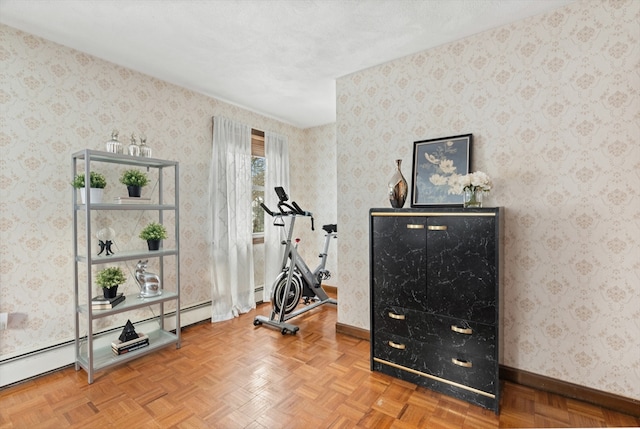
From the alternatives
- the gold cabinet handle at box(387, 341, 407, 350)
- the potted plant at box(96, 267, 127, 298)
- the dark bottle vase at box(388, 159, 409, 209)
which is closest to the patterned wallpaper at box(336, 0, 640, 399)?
the dark bottle vase at box(388, 159, 409, 209)

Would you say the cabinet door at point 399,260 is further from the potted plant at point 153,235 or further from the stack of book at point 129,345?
the stack of book at point 129,345

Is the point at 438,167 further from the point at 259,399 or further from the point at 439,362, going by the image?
the point at 259,399

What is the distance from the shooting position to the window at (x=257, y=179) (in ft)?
13.8

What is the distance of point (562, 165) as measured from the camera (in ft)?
6.77

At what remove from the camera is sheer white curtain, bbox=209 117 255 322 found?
356 centimetres

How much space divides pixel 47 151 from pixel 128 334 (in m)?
1.63

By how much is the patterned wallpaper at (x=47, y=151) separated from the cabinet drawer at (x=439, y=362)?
96.3 inches

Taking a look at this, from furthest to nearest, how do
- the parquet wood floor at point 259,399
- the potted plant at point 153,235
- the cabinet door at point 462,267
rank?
the potted plant at point 153,235 < the cabinet door at point 462,267 < the parquet wood floor at point 259,399

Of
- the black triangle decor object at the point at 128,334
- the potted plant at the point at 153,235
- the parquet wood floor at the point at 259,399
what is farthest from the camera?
the potted plant at the point at 153,235

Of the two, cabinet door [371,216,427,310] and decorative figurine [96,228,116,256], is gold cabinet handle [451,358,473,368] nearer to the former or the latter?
cabinet door [371,216,427,310]

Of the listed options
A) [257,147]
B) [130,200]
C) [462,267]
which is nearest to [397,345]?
[462,267]

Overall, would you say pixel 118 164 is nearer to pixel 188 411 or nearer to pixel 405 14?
pixel 188 411

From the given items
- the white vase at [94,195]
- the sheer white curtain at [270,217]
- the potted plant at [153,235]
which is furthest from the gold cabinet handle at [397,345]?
the white vase at [94,195]

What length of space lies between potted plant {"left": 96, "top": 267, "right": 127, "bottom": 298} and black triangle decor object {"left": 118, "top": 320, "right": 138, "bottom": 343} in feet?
1.14
